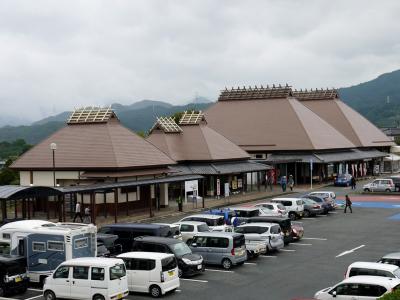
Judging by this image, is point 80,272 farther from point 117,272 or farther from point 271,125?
point 271,125

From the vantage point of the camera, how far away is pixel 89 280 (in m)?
18.5

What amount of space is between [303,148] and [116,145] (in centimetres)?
2799

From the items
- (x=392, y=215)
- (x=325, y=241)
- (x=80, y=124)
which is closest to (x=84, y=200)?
(x=80, y=124)

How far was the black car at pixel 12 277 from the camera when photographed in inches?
795

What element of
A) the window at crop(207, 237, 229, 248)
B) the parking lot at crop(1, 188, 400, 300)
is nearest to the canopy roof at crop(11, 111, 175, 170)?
the parking lot at crop(1, 188, 400, 300)

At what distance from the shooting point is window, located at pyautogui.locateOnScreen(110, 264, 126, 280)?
18.4 meters

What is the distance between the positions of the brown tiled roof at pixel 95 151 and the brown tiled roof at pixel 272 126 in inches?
949

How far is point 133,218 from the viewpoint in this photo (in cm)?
3994

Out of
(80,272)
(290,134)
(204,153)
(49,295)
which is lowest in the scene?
(49,295)

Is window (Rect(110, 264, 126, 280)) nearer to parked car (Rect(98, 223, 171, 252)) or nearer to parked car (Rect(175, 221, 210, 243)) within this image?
parked car (Rect(98, 223, 171, 252))

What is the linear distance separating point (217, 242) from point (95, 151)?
2159 cm

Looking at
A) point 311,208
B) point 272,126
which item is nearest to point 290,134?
point 272,126

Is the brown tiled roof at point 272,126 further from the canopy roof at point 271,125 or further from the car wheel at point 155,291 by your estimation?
the car wheel at point 155,291

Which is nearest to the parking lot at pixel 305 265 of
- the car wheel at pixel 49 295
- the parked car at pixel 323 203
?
the car wheel at pixel 49 295
